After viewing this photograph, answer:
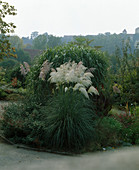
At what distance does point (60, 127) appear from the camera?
4.31 metres

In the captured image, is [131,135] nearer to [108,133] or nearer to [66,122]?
[108,133]

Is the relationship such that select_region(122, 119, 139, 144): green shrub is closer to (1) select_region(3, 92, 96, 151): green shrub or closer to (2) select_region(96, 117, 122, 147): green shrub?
(2) select_region(96, 117, 122, 147): green shrub

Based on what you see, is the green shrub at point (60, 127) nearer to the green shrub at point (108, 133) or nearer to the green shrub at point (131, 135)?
the green shrub at point (108, 133)

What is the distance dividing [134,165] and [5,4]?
7549mm

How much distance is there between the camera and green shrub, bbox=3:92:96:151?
4262 mm

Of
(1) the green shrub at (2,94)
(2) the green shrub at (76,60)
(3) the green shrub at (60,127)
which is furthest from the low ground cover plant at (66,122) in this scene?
(1) the green shrub at (2,94)

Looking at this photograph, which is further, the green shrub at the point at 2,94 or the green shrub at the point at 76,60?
the green shrub at the point at 2,94

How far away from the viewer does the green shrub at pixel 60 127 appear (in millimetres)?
4262

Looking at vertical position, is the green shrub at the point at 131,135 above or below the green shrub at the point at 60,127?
below

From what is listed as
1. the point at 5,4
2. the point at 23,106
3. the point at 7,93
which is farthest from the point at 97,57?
the point at 7,93

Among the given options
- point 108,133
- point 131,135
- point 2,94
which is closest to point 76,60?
point 108,133

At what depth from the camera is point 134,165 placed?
1.88 feet

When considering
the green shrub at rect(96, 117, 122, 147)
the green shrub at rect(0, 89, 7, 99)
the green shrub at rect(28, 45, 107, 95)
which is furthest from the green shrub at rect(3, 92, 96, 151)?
the green shrub at rect(0, 89, 7, 99)

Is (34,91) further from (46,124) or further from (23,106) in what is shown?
(46,124)
